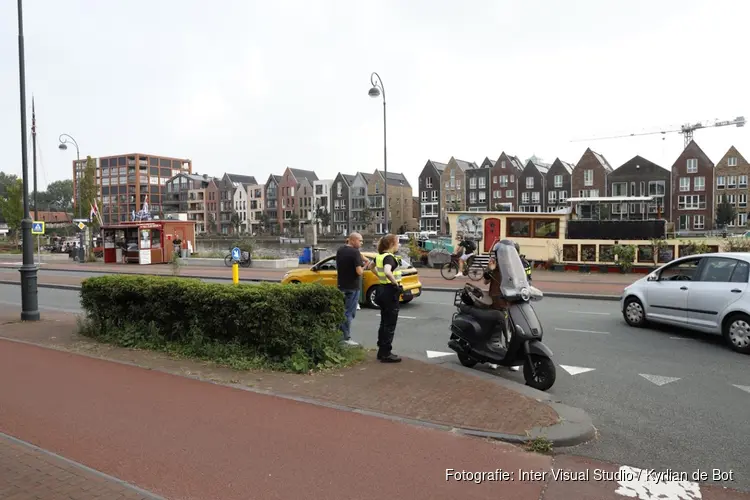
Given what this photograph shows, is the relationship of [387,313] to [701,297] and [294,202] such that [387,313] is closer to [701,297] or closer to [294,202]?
[701,297]

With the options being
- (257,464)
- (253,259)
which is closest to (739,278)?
(257,464)

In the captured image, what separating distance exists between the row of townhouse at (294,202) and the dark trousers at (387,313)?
8750 cm

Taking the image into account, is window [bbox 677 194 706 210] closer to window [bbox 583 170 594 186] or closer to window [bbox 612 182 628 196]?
window [bbox 612 182 628 196]

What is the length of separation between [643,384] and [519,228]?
62.0 ft

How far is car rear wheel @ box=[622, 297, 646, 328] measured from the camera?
1039 cm

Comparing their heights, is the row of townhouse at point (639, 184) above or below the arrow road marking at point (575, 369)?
above

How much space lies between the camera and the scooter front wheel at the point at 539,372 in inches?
248

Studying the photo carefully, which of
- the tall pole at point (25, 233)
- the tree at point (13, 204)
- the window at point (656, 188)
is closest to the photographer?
the tall pole at point (25, 233)

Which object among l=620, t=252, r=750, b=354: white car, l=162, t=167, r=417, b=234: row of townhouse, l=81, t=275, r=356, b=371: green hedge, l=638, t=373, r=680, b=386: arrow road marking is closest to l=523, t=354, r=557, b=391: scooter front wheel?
l=638, t=373, r=680, b=386: arrow road marking

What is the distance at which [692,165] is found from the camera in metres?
74.8

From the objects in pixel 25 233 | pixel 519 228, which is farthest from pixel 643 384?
pixel 519 228

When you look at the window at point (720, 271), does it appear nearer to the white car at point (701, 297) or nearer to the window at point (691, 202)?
the white car at point (701, 297)

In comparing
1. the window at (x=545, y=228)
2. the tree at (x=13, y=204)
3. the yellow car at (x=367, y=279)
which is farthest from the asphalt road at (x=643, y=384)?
the tree at (x=13, y=204)

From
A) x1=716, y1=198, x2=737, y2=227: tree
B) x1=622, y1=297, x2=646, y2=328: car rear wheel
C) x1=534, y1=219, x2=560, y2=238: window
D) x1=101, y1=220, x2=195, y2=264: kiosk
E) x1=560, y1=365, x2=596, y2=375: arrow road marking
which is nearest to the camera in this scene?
x1=560, y1=365, x2=596, y2=375: arrow road marking
